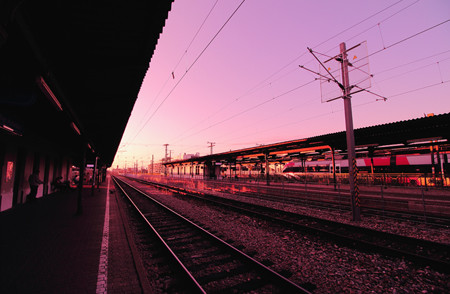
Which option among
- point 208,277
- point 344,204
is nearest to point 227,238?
point 208,277

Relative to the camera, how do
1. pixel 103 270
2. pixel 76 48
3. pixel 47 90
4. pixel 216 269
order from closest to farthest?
pixel 76 48
pixel 103 270
pixel 216 269
pixel 47 90

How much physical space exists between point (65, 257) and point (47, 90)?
377 centimetres

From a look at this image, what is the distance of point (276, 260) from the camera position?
5.04 m

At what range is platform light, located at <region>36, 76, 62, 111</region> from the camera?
14.0 feet

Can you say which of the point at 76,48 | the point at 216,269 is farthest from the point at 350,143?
the point at 76,48

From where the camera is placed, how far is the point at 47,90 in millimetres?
4812

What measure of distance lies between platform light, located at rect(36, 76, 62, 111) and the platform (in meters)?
3.67

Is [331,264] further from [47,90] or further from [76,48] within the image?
[47,90]

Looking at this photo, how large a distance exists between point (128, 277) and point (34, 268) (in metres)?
1.95

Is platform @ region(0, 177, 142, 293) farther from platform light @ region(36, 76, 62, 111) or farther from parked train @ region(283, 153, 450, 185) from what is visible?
parked train @ region(283, 153, 450, 185)

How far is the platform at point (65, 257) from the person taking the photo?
360 cm

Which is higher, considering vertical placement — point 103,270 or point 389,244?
point 103,270

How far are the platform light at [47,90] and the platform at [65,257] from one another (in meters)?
3.67

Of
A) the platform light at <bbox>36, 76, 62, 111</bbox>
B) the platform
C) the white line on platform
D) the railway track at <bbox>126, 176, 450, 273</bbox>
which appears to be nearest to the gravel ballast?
the railway track at <bbox>126, 176, 450, 273</bbox>
